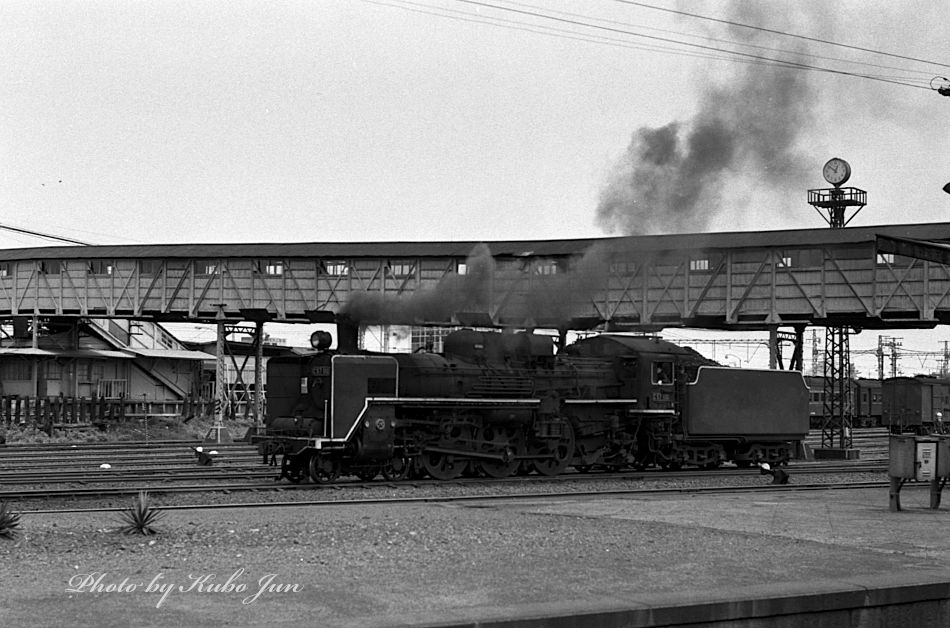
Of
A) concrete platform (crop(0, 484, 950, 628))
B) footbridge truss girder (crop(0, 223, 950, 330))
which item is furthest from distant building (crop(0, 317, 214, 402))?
concrete platform (crop(0, 484, 950, 628))

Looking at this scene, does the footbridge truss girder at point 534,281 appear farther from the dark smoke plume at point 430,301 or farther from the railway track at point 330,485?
the railway track at point 330,485

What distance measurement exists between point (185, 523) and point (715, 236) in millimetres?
32024

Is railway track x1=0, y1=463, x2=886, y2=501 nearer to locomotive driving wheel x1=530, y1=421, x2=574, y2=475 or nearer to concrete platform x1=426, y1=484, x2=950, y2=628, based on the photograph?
locomotive driving wheel x1=530, y1=421, x2=574, y2=475

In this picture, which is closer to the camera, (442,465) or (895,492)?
(895,492)

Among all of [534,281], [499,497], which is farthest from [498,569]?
[534,281]

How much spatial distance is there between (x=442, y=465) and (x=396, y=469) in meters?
1.18

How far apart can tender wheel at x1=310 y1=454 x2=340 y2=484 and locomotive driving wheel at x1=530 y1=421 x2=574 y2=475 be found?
5.13 meters

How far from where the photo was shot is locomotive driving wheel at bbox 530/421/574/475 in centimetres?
2556

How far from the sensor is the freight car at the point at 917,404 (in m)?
63.9

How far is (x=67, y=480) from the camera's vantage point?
22.4m

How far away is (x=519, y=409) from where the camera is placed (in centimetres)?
2445

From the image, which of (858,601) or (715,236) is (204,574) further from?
(715,236)

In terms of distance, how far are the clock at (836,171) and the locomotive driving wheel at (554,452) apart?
38.3 metres

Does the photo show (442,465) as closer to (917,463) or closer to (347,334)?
(347,334)
